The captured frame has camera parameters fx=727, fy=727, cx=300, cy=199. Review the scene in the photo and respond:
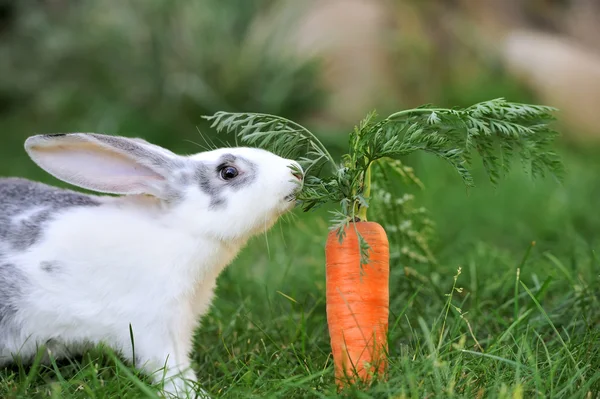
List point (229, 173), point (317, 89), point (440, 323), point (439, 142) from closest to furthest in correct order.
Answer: point (439, 142)
point (229, 173)
point (440, 323)
point (317, 89)

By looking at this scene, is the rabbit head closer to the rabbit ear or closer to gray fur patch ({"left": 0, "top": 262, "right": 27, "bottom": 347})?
the rabbit ear

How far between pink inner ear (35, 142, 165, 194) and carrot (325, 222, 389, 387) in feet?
2.13

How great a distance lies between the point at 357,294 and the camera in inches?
85.1

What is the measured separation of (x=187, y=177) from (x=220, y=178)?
11cm

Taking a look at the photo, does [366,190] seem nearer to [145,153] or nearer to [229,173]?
[229,173]

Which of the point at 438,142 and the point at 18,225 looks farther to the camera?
the point at 18,225

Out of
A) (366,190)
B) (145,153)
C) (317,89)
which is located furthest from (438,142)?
(317,89)

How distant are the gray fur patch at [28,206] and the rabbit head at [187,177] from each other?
134mm

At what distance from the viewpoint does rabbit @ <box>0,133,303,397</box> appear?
2207 millimetres

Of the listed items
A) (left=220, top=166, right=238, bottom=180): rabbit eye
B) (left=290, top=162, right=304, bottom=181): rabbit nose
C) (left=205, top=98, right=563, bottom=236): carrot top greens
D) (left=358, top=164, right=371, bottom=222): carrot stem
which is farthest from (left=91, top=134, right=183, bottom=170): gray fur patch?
(left=358, top=164, right=371, bottom=222): carrot stem

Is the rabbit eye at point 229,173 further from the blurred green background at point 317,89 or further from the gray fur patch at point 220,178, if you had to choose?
the blurred green background at point 317,89

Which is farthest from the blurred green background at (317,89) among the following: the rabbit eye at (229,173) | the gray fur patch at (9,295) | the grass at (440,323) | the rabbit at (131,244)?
the gray fur patch at (9,295)

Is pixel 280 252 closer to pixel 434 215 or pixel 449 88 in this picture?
pixel 434 215

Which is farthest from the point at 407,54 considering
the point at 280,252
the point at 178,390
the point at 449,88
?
the point at 178,390
